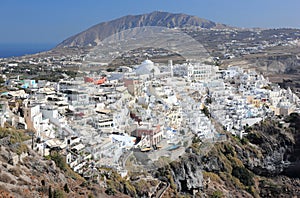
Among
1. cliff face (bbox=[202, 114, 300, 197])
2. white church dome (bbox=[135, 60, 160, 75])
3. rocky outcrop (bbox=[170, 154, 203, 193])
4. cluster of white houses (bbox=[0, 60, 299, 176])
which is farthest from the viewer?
white church dome (bbox=[135, 60, 160, 75])

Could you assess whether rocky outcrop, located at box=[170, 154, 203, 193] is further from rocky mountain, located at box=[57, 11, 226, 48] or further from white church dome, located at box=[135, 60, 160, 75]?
rocky mountain, located at box=[57, 11, 226, 48]

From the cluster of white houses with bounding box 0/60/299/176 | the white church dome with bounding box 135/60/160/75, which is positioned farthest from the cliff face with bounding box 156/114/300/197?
the white church dome with bounding box 135/60/160/75

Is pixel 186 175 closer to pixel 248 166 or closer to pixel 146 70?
pixel 248 166

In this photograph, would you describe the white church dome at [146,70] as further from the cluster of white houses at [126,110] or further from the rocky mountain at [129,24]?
the rocky mountain at [129,24]

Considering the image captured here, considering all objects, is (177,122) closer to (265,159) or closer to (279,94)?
(265,159)

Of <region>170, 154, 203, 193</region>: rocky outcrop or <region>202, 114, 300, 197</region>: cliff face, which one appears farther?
<region>202, 114, 300, 197</region>: cliff face

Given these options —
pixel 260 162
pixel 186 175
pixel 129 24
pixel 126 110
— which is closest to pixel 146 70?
pixel 260 162

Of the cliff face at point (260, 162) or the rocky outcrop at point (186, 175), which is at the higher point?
the rocky outcrop at point (186, 175)

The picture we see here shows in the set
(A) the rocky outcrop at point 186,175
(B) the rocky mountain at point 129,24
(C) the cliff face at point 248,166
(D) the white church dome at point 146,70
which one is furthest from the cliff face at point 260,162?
(B) the rocky mountain at point 129,24
